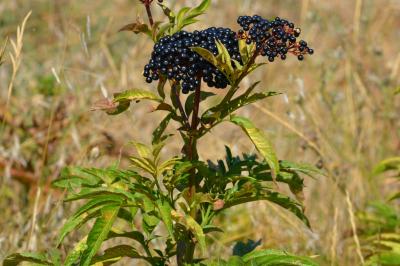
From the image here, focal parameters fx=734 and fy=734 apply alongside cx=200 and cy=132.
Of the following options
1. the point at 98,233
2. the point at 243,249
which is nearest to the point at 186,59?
the point at 98,233

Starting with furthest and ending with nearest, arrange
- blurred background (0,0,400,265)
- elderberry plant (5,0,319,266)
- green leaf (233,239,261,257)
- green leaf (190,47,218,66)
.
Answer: blurred background (0,0,400,265)
green leaf (233,239,261,257)
elderberry plant (5,0,319,266)
green leaf (190,47,218,66)

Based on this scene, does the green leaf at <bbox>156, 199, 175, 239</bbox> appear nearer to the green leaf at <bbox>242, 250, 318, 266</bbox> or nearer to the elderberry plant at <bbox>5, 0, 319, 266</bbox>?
the elderberry plant at <bbox>5, 0, 319, 266</bbox>

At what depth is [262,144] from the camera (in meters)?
2.47

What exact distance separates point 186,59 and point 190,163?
368mm

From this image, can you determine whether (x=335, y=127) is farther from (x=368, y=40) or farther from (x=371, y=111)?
(x=368, y=40)

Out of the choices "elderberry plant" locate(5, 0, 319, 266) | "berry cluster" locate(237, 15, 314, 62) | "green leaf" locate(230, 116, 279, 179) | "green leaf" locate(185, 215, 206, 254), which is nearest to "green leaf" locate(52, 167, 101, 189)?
"elderberry plant" locate(5, 0, 319, 266)

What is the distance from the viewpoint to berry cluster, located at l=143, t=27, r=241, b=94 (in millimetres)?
2436

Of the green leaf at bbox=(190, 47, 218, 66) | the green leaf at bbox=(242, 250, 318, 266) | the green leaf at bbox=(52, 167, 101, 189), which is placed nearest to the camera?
the green leaf at bbox=(190, 47, 218, 66)

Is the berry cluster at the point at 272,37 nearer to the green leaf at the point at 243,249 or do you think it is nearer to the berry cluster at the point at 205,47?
the berry cluster at the point at 205,47

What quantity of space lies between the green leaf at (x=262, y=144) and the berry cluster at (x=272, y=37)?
237 millimetres

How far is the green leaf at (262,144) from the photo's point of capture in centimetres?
244

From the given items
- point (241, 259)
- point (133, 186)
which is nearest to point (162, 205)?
point (133, 186)

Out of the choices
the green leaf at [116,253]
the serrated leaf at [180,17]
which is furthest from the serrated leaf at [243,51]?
the green leaf at [116,253]

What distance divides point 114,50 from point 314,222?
379 cm
